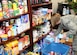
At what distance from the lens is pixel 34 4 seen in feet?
10.1

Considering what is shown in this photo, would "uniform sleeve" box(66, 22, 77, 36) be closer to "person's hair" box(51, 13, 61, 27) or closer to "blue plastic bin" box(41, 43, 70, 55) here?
"blue plastic bin" box(41, 43, 70, 55)

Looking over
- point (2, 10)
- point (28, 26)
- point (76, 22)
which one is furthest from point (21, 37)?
point (76, 22)

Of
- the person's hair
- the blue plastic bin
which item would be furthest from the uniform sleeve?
the person's hair

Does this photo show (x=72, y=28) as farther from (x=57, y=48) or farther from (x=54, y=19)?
(x=54, y=19)

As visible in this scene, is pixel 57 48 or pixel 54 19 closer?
pixel 57 48

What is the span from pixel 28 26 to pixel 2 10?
72cm

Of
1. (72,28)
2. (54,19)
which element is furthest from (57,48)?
(54,19)

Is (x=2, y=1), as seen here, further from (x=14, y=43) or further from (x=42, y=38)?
(x=42, y=38)

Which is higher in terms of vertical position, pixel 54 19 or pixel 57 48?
pixel 54 19

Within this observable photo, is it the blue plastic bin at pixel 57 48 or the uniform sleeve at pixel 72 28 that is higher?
the uniform sleeve at pixel 72 28

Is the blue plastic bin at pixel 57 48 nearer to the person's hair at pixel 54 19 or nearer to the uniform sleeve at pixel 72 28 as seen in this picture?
the uniform sleeve at pixel 72 28

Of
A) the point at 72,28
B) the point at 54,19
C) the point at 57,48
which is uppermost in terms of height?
the point at 72,28

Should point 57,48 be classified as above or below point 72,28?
below

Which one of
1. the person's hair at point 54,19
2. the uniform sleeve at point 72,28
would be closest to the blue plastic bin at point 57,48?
the uniform sleeve at point 72,28
